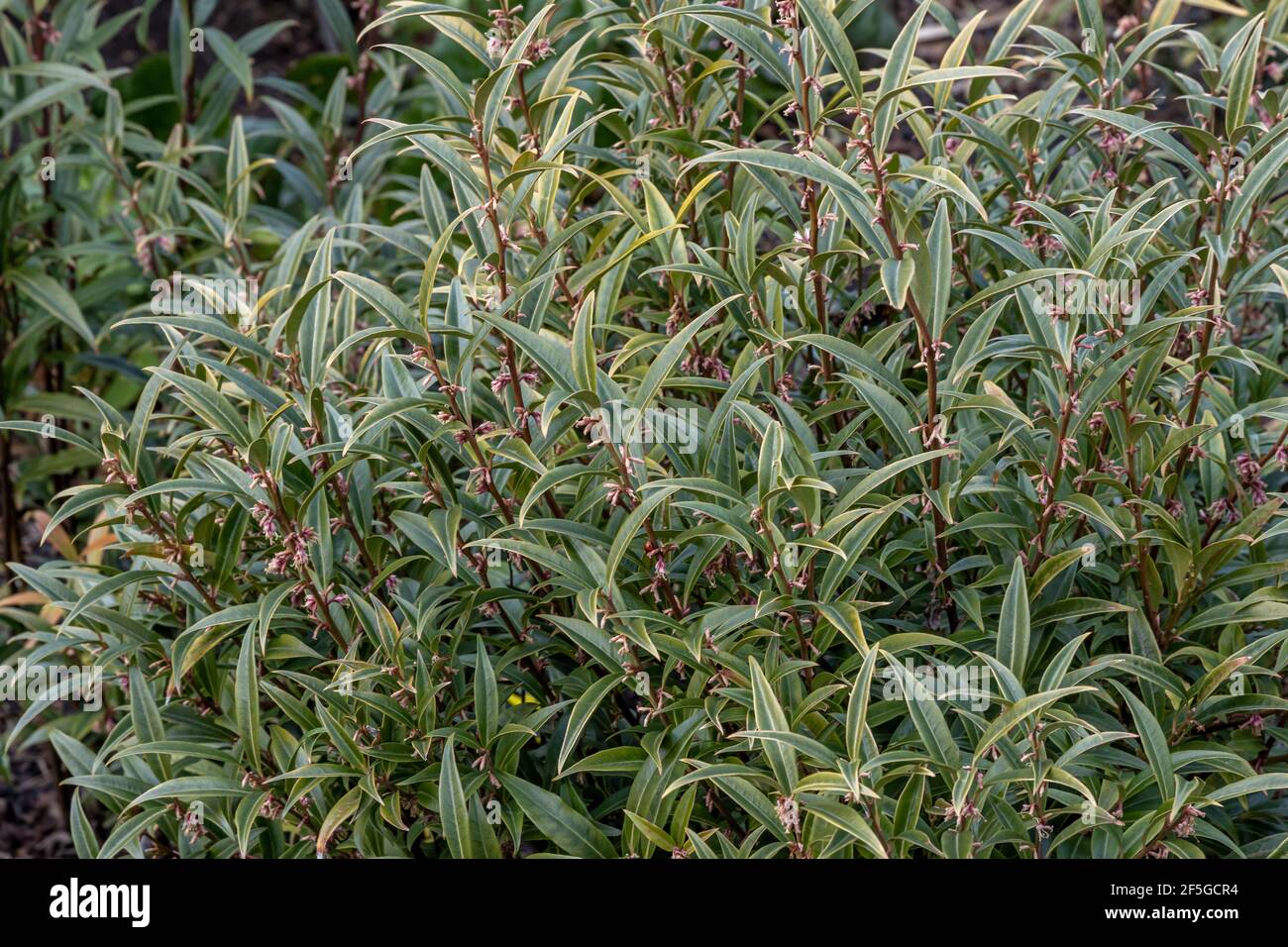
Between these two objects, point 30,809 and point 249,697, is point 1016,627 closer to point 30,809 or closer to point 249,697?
point 249,697

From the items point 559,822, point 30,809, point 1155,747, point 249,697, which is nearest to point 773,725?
point 559,822

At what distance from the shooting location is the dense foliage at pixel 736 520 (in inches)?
67.2

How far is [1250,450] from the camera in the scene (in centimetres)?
207

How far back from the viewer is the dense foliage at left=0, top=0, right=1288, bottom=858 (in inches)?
67.2

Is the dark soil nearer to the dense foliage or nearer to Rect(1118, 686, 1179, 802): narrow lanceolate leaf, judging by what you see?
the dense foliage

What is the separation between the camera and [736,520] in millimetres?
1690

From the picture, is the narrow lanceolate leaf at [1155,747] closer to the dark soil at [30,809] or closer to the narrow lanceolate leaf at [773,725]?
the narrow lanceolate leaf at [773,725]

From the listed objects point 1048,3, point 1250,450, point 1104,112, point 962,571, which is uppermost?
point 1048,3

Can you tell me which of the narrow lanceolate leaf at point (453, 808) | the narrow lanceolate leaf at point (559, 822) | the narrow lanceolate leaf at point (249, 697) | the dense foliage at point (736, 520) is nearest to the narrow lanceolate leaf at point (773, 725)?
the dense foliage at point (736, 520)

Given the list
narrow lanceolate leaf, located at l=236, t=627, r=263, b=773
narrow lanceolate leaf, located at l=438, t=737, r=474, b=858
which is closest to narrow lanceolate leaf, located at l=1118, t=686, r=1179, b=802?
narrow lanceolate leaf, located at l=438, t=737, r=474, b=858

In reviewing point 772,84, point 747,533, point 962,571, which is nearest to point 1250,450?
point 962,571
